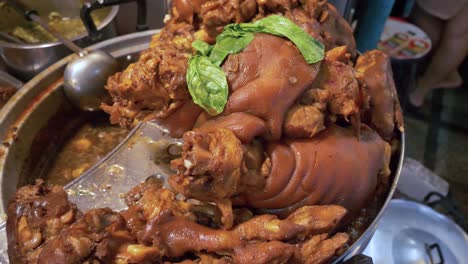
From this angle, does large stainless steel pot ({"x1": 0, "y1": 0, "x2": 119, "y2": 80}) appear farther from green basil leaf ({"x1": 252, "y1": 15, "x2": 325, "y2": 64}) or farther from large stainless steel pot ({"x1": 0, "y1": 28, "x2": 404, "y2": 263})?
green basil leaf ({"x1": 252, "y1": 15, "x2": 325, "y2": 64})

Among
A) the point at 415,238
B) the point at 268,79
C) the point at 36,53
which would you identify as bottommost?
the point at 415,238

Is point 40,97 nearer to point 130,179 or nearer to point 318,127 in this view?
point 130,179

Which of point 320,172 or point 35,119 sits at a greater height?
point 320,172

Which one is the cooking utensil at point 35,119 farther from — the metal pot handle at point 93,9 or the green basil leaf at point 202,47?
the green basil leaf at point 202,47

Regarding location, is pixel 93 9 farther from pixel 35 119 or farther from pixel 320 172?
pixel 320 172

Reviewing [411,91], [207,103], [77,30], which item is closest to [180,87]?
[207,103]

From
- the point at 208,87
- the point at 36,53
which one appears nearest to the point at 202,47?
the point at 208,87
